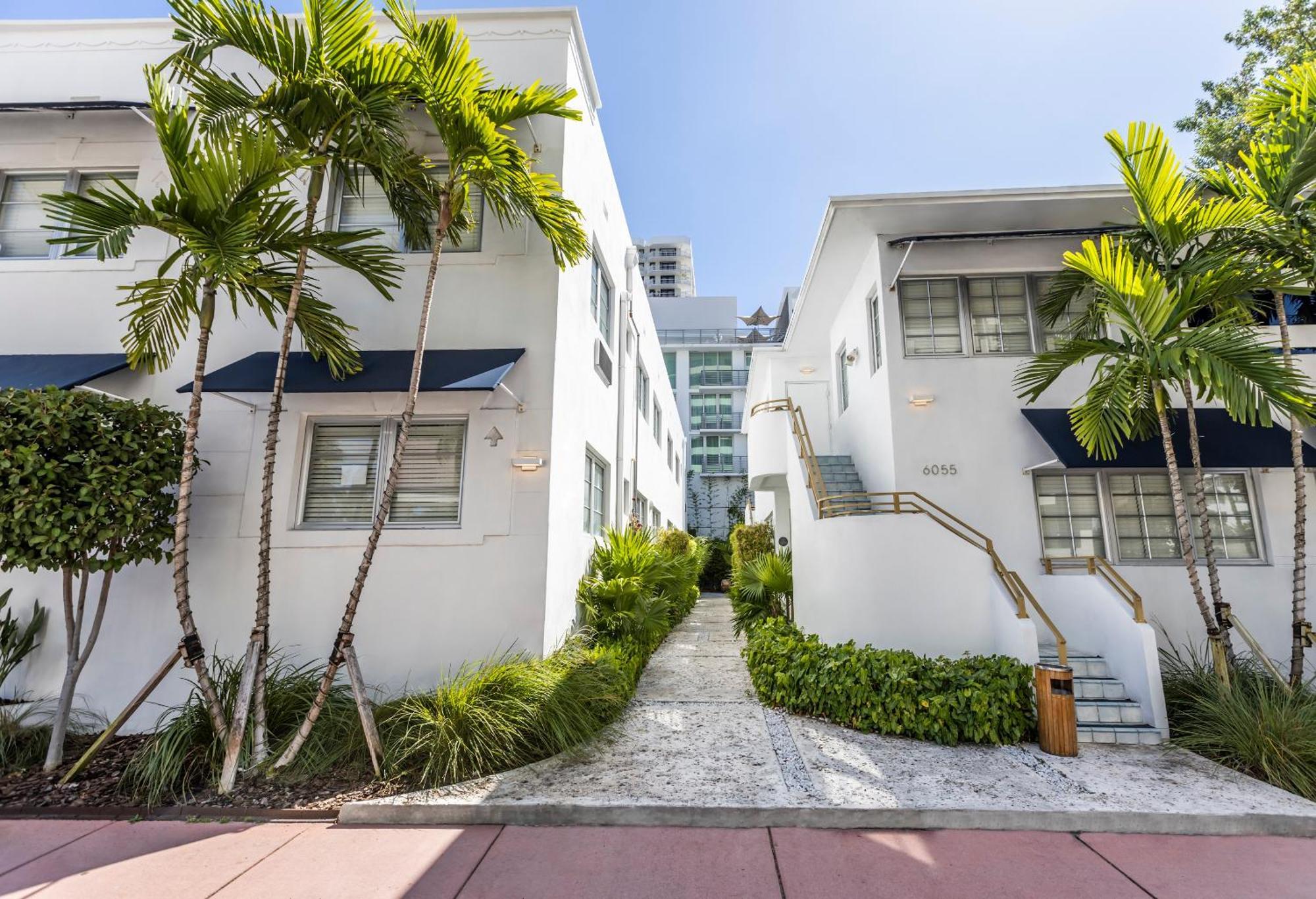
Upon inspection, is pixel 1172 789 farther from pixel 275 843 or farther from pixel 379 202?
pixel 379 202

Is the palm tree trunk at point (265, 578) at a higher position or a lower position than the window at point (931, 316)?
lower

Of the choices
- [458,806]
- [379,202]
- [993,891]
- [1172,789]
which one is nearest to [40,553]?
[458,806]

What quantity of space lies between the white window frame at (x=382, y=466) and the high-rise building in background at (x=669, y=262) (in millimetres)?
69397

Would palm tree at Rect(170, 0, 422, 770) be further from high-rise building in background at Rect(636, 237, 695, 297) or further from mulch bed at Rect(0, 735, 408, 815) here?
high-rise building in background at Rect(636, 237, 695, 297)

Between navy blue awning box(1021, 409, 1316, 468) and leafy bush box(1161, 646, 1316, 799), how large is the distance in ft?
7.49

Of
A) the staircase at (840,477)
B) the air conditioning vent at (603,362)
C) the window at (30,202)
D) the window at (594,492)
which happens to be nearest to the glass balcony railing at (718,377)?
the staircase at (840,477)

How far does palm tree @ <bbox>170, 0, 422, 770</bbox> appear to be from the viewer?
461 cm

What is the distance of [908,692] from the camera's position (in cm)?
571

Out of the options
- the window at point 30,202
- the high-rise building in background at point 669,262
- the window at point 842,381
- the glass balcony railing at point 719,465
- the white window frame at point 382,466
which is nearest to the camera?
the white window frame at point 382,466

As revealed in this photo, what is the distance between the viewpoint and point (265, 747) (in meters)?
4.68

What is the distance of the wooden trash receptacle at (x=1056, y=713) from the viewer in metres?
5.14

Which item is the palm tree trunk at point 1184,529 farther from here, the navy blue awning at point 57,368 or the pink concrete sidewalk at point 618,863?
the navy blue awning at point 57,368

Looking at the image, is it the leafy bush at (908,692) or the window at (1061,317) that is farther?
the window at (1061,317)

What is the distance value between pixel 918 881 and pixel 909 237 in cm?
773
